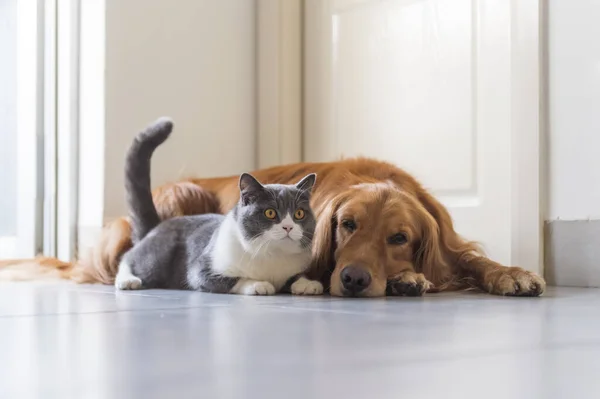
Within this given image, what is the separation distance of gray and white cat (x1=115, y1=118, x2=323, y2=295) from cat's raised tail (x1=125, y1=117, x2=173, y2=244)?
0.13 m

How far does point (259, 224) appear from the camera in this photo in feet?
5.58

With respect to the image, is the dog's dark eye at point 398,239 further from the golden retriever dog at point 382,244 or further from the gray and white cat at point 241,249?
the gray and white cat at point 241,249

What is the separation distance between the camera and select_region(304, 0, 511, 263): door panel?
8.02ft

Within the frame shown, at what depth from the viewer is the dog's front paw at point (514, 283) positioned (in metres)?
1.75

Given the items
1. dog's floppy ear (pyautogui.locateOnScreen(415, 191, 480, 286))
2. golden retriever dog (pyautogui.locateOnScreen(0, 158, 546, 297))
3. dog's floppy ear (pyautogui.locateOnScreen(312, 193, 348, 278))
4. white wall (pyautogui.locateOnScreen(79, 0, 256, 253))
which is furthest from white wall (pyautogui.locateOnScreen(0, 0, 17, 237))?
dog's floppy ear (pyautogui.locateOnScreen(415, 191, 480, 286))

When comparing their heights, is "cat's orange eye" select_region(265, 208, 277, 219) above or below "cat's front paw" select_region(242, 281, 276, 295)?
above

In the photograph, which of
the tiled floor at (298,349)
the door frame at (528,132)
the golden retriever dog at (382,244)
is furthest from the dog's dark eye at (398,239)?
the door frame at (528,132)

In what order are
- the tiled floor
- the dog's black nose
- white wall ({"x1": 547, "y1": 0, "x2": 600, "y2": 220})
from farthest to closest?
white wall ({"x1": 547, "y1": 0, "x2": 600, "y2": 220}) → the dog's black nose → the tiled floor

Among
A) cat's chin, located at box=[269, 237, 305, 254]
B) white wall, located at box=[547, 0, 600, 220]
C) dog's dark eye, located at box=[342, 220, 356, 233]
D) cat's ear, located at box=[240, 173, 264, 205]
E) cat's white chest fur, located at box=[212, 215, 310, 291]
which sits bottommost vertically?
cat's white chest fur, located at box=[212, 215, 310, 291]

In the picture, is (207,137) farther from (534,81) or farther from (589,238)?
(589,238)

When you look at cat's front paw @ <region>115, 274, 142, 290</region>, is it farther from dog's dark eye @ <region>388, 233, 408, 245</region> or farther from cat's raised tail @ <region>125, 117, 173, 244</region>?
dog's dark eye @ <region>388, 233, 408, 245</region>

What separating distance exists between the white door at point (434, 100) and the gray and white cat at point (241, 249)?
87cm

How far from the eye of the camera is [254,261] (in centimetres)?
177

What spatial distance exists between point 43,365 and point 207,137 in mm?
2305
